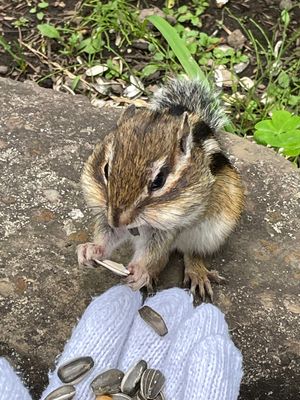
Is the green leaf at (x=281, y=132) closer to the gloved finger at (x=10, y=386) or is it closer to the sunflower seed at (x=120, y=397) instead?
the sunflower seed at (x=120, y=397)

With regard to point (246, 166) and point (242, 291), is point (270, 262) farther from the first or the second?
point (246, 166)

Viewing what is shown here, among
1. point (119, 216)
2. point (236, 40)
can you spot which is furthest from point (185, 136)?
point (236, 40)

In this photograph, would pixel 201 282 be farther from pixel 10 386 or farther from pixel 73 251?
pixel 10 386

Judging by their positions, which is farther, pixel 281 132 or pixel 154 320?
pixel 281 132

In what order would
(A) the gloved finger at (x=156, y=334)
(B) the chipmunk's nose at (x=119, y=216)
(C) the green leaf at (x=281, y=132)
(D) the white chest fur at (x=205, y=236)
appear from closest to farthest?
(B) the chipmunk's nose at (x=119, y=216)
(A) the gloved finger at (x=156, y=334)
(D) the white chest fur at (x=205, y=236)
(C) the green leaf at (x=281, y=132)

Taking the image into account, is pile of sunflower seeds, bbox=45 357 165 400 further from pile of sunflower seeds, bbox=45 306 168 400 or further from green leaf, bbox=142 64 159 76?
green leaf, bbox=142 64 159 76

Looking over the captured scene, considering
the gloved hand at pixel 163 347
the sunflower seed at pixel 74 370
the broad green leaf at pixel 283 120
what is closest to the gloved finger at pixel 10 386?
the gloved hand at pixel 163 347
